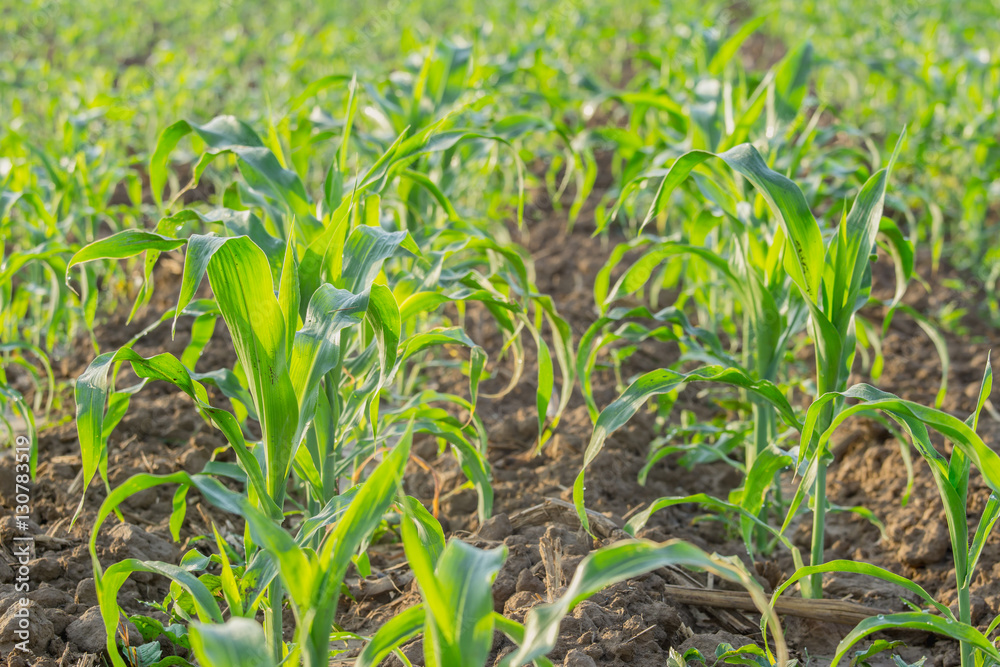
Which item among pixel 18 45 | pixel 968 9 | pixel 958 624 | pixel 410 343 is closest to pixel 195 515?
pixel 410 343

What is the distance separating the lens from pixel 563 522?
1.86m

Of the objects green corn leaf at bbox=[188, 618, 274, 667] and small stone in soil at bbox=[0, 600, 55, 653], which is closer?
green corn leaf at bbox=[188, 618, 274, 667]

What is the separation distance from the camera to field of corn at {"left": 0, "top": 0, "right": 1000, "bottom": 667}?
4.09 feet

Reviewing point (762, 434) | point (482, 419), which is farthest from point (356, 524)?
point (482, 419)

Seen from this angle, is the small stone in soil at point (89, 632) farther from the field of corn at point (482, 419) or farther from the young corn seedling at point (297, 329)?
the young corn seedling at point (297, 329)

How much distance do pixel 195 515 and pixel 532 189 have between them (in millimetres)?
3079

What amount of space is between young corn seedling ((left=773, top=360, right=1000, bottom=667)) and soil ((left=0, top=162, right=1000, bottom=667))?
348 mm

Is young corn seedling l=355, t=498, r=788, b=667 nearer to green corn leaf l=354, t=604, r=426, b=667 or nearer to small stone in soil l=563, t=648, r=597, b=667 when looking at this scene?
green corn leaf l=354, t=604, r=426, b=667

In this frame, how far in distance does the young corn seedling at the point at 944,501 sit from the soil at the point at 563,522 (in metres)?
0.35

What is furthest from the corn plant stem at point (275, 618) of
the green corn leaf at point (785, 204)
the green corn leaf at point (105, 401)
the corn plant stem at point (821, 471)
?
the corn plant stem at point (821, 471)

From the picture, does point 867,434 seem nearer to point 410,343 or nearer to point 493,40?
point 410,343

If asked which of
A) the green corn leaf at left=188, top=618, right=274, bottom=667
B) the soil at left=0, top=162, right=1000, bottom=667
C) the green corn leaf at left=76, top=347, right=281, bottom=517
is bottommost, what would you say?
the soil at left=0, top=162, right=1000, bottom=667

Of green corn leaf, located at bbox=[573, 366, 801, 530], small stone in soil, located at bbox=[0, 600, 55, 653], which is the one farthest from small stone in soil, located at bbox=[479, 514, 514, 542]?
small stone in soil, located at bbox=[0, 600, 55, 653]

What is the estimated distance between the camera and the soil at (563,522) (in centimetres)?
155
